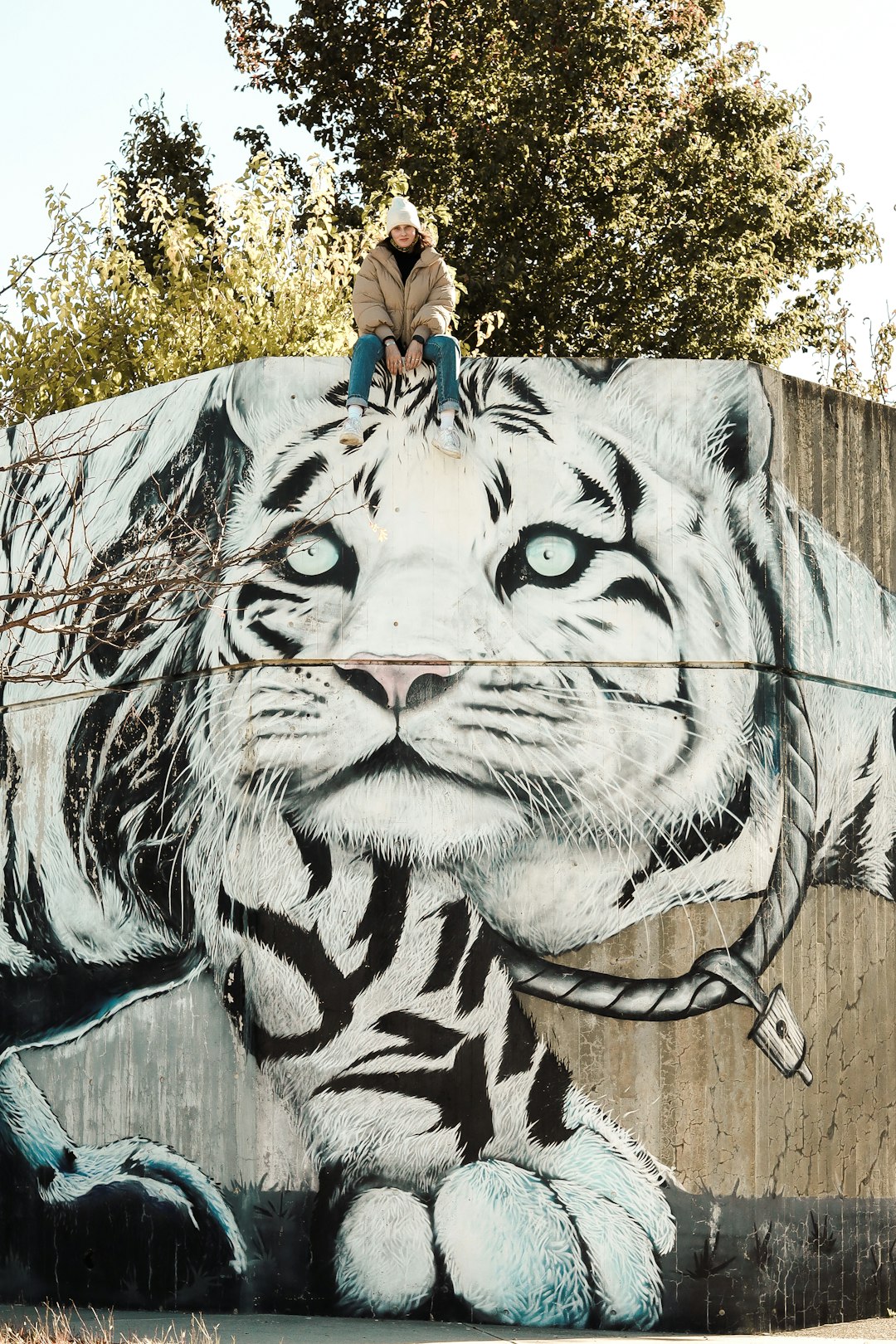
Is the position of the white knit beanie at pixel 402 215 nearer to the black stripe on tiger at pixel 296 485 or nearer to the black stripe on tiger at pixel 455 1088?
the black stripe on tiger at pixel 296 485

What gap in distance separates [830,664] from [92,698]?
14.2 ft

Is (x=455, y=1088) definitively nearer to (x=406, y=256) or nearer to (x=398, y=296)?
(x=398, y=296)

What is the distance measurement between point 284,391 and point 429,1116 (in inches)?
154

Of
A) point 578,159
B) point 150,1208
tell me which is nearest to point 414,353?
point 150,1208

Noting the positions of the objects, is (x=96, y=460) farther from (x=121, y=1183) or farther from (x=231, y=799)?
(x=121, y=1183)

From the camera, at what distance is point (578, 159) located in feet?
68.1

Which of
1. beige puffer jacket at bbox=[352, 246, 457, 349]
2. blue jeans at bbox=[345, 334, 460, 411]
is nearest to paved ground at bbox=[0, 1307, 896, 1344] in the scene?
blue jeans at bbox=[345, 334, 460, 411]

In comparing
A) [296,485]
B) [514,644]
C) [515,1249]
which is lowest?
[515,1249]

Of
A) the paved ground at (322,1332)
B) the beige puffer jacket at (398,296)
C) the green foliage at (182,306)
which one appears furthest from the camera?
the green foliage at (182,306)

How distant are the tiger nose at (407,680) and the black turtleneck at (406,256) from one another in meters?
2.25

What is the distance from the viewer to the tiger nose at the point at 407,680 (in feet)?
26.1

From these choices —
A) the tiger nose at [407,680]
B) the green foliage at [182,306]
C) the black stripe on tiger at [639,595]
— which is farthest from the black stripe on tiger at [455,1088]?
the green foliage at [182,306]

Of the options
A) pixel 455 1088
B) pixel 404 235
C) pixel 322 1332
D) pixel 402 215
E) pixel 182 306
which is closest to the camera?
pixel 322 1332

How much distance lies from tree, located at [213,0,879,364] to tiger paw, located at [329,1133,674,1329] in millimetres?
14813
